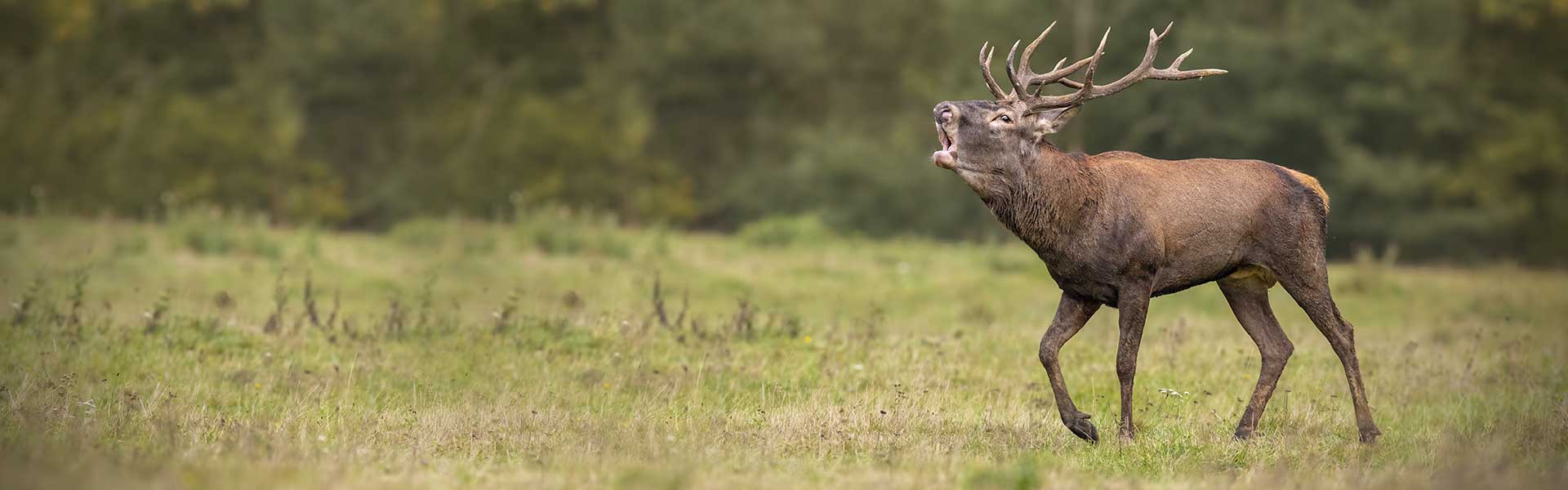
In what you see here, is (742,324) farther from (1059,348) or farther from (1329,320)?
(1329,320)

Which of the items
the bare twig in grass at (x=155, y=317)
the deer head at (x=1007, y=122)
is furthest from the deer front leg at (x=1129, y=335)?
the bare twig in grass at (x=155, y=317)

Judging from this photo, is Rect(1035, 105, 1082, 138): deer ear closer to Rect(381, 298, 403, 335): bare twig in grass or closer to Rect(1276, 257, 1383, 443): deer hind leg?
Rect(1276, 257, 1383, 443): deer hind leg

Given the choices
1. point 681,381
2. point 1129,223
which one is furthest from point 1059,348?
point 681,381

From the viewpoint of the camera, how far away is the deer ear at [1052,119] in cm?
905

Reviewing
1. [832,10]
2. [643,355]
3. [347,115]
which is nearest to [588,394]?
[643,355]

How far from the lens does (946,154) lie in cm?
872

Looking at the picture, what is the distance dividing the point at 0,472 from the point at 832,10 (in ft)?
116

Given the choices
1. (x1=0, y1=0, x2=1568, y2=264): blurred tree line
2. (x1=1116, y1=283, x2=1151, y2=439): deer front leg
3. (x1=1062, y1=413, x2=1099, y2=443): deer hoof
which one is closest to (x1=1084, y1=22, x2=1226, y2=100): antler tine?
(x1=1116, y1=283, x2=1151, y2=439): deer front leg

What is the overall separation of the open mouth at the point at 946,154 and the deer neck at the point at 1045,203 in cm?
34

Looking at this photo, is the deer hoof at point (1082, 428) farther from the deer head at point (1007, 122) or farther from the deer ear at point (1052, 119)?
the deer ear at point (1052, 119)

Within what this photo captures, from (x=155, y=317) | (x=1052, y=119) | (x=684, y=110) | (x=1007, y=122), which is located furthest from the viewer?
(x=684, y=110)

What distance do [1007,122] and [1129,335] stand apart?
4.77 ft

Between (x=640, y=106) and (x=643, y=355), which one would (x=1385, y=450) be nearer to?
(x=643, y=355)

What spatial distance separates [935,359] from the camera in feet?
37.5
